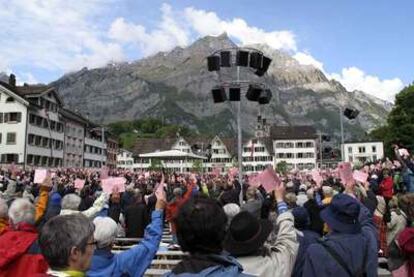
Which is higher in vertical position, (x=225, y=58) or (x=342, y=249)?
(x=225, y=58)

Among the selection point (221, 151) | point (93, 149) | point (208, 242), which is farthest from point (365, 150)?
point (208, 242)

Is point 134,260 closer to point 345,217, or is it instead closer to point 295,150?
point 345,217

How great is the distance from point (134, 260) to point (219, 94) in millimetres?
17380

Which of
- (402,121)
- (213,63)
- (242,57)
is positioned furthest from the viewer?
(402,121)

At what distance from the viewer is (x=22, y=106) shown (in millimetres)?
60938

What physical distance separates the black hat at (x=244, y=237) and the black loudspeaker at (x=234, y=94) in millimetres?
17307

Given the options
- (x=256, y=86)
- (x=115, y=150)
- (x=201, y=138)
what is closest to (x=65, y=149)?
(x=115, y=150)

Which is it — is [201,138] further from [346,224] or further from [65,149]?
[346,224]

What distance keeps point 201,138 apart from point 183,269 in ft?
450

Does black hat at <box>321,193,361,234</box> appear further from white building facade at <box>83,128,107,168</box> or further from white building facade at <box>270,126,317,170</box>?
white building facade at <box>270,126,317,170</box>

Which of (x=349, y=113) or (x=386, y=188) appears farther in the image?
(x=349, y=113)

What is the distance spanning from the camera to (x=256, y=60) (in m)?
20.4

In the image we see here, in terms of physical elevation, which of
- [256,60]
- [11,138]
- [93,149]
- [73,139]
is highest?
[73,139]

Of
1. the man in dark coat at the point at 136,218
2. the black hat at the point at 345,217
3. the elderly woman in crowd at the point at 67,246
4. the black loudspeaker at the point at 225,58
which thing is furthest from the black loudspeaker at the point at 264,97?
the elderly woman in crowd at the point at 67,246
